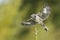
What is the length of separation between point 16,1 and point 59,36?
0.71m

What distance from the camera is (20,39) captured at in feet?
9.92

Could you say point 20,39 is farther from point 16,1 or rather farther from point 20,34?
point 16,1

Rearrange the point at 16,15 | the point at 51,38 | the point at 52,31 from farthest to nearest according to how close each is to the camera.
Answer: the point at 16,15 < the point at 52,31 < the point at 51,38

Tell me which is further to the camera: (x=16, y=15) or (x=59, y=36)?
(x=16, y=15)

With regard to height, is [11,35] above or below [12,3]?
below

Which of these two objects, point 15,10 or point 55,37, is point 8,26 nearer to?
point 15,10

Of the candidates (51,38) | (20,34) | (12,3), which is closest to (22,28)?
(20,34)

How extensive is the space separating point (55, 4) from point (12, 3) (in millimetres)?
423

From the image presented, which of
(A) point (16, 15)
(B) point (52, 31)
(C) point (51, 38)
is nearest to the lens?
(C) point (51, 38)

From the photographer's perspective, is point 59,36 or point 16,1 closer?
point 59,36

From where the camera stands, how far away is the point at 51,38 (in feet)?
8.89

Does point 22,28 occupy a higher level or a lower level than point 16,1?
lower

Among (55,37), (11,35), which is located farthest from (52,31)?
(11,35)

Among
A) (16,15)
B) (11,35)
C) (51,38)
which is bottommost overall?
(51,38)
